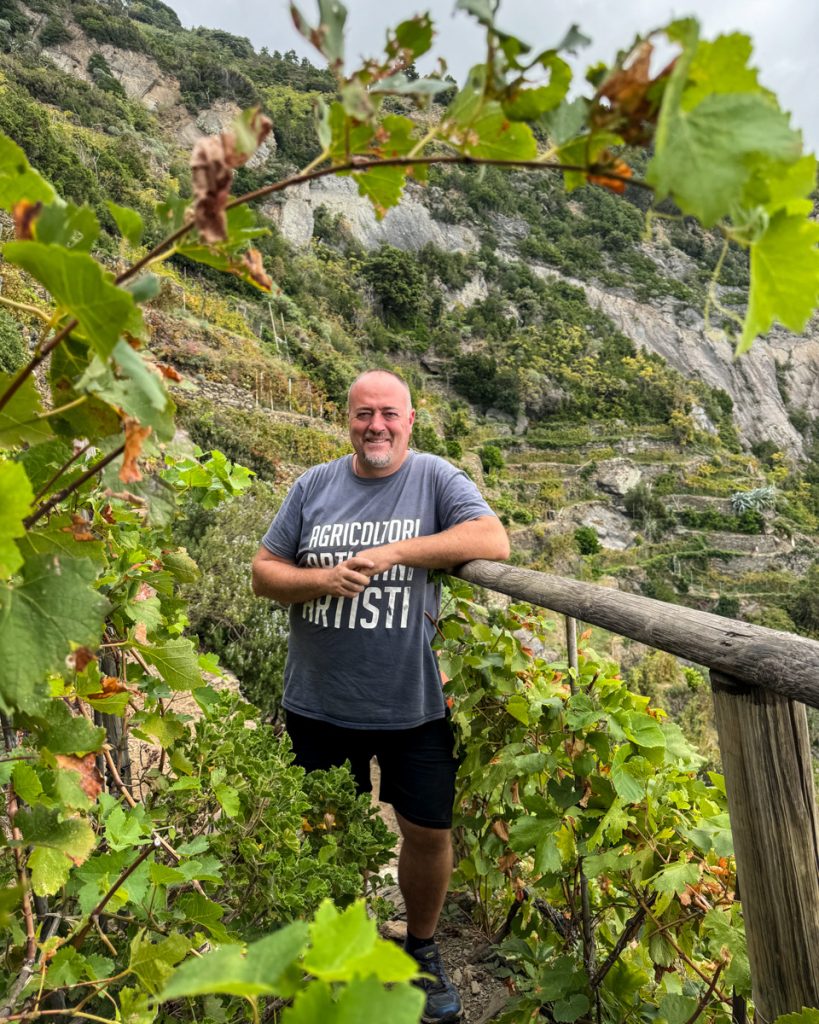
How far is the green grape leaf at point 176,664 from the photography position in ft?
2.18

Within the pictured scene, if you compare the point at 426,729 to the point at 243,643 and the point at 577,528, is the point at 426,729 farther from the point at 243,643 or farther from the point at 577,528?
the point at 577,528

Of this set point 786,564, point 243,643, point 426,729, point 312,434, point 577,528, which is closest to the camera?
point 426,729

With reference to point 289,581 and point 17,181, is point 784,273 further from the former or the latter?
point 289,581

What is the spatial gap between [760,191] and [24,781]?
0.62 meters

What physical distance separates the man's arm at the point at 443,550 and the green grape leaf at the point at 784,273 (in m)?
1.22

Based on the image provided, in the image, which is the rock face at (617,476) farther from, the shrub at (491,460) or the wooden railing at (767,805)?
the wooden railing at (767,805)

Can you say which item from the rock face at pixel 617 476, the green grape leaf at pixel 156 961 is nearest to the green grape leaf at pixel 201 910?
the green grape leaf at pixel 156 961

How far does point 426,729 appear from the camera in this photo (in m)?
1.58

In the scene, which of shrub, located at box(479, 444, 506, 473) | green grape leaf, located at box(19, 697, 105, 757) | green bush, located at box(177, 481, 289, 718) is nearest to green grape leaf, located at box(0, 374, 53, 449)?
green grape leaf, located at box(19, 697, 105, 757)

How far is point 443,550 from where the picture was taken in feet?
4.93

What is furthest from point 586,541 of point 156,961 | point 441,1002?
point 156,961

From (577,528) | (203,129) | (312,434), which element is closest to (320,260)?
(203,129)

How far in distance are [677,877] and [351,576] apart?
33.1 inches

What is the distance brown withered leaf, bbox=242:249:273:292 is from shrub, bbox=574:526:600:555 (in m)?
24.2
